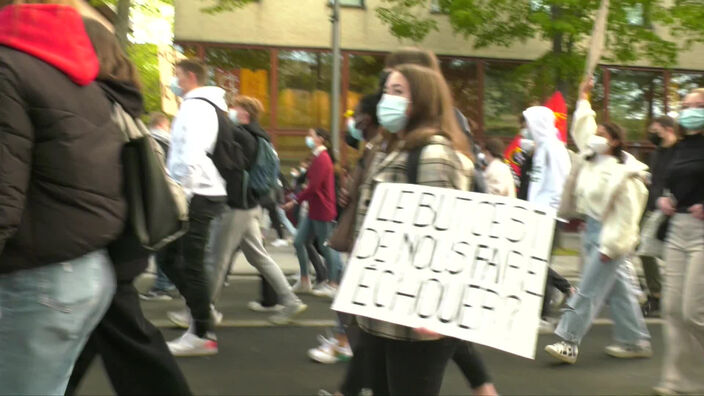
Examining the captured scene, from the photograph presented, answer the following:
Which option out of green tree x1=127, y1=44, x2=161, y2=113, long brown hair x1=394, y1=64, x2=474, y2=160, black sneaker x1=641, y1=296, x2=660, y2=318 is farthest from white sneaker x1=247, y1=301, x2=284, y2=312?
green tree x1=127, y1=44, x2=161, y2=113

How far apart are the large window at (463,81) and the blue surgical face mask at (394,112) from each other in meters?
19.0

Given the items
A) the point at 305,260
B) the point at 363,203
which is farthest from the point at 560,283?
the point at 363,203

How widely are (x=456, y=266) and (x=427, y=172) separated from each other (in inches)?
16.7

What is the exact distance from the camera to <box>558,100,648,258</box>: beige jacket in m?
6.39

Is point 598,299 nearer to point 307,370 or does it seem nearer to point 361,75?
point 307,370

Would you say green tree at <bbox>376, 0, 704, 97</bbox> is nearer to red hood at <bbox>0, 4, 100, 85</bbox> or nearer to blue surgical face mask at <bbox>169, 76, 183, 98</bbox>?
blue surgical face mask at <bbox>169, 76, 183, 98</bbox>

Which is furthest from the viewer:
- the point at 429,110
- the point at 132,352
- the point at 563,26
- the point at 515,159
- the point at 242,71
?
the point at 242,71

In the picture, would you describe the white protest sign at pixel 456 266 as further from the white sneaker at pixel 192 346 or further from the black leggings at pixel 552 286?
the black leggings at pixel 552 286

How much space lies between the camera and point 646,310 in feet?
29.0

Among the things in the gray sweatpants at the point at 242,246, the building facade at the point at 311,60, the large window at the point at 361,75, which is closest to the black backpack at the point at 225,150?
the gray sweatpants at the point at 242,246

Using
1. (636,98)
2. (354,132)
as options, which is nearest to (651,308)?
(354,132)

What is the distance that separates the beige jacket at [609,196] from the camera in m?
6.39

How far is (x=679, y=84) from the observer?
23453mm

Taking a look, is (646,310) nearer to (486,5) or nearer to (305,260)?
(305,260)
